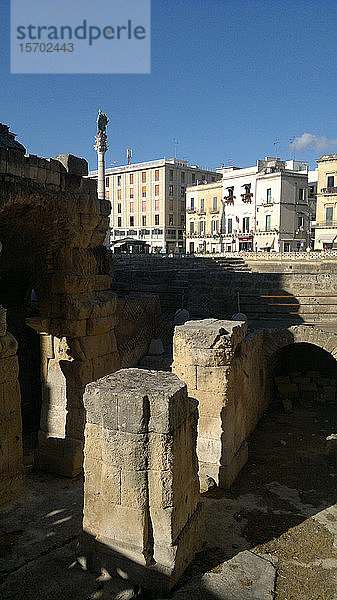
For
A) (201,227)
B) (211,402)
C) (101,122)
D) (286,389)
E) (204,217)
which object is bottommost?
(286,389)

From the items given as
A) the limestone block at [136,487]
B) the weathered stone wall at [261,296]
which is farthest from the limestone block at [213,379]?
the weathered stone wall at [261,296]

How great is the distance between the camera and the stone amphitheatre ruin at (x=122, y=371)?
4.39 m

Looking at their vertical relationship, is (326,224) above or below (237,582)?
above

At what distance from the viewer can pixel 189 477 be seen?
4.85 metres

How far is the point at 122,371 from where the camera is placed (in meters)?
5.19

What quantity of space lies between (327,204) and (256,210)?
6273 mm

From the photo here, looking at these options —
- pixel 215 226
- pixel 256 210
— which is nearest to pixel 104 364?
pixel 256 210

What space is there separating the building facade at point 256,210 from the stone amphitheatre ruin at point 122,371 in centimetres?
2705

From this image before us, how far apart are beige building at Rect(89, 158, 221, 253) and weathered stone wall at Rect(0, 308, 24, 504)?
38591 mm

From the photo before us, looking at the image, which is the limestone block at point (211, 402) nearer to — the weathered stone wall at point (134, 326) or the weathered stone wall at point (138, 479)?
the weathered stone wall at point (138, 479)

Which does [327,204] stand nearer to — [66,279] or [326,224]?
[326,224]

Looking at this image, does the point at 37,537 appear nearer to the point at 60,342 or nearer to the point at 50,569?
the point at 50,569

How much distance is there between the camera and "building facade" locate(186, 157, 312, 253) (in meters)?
38.4

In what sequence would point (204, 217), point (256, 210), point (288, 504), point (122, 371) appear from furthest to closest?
point (204, 217), point (256, 210), point (288, 504), point (122, 371)
